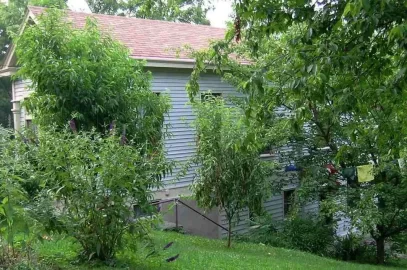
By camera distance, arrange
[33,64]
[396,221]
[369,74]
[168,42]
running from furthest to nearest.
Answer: [168,42] → [396,221] → [33,64] → [369,74]

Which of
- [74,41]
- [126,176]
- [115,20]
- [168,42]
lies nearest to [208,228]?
[168,42]

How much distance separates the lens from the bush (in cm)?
1430

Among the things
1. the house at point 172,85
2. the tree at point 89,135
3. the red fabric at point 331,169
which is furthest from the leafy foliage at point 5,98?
the tree at point 89,135

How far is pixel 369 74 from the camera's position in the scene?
4762 millimetres

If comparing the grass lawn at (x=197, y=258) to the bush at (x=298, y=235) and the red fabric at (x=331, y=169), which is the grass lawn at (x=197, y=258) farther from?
the red fabric at (x=331, y=169)

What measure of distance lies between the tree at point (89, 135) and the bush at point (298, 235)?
238 inches

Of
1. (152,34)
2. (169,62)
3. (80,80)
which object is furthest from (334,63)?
(152,34)

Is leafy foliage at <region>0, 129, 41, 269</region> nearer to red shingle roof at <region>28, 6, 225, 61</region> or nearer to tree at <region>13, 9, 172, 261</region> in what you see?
tree at <region>13, 9, 172, 261</region>

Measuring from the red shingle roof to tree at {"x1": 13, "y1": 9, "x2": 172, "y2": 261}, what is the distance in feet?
15.3

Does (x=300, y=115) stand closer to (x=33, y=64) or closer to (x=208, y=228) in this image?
(x=33, y=64)

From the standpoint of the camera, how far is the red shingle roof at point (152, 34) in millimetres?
14820

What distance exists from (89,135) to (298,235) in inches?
372

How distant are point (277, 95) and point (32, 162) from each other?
347cm

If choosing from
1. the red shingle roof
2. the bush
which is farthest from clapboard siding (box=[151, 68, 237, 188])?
the bush
